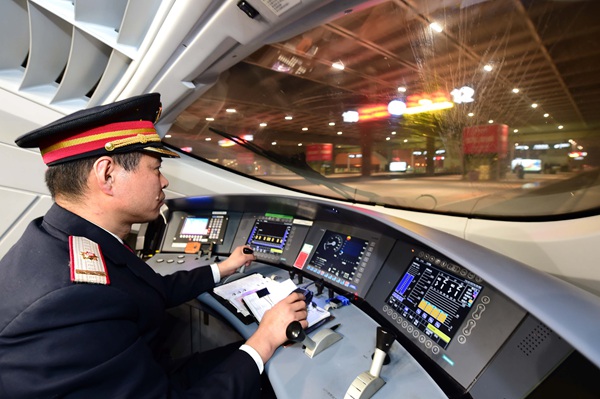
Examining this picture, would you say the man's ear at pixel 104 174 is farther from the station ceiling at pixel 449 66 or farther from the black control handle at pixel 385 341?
the station ceiling at pixel 449 66

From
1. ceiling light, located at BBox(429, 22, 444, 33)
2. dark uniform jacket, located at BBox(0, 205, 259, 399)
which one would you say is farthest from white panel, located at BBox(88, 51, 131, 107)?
ceiling light, located at BBox(429, 22, 444, 33)

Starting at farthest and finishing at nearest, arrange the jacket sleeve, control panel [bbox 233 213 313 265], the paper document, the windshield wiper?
the windshield wiper
control panel [bbox 233 213 313 265]
the paper document
the jacket sleeve

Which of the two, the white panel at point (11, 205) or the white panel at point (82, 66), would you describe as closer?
the white panel at point (82, 66)

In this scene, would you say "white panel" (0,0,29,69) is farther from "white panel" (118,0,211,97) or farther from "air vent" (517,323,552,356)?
"air vent" (517,323,552,356)

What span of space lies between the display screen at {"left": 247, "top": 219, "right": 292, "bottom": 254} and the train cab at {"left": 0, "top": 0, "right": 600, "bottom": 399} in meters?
0.01

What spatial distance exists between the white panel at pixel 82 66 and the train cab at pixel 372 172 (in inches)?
0.8

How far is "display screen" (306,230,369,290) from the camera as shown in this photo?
1.48 m

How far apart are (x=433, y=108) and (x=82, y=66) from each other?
2.67 meters

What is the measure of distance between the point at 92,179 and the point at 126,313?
1.44 ft

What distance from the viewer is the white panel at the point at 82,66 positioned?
2189 mm

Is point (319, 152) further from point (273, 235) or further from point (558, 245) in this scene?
point (558, 245)

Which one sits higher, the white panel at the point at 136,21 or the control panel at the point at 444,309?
the white panel at the point at 136,21

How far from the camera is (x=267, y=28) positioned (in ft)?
5.46

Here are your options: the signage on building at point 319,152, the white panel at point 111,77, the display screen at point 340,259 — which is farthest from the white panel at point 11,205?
Answer: the display screen at point 340,259
